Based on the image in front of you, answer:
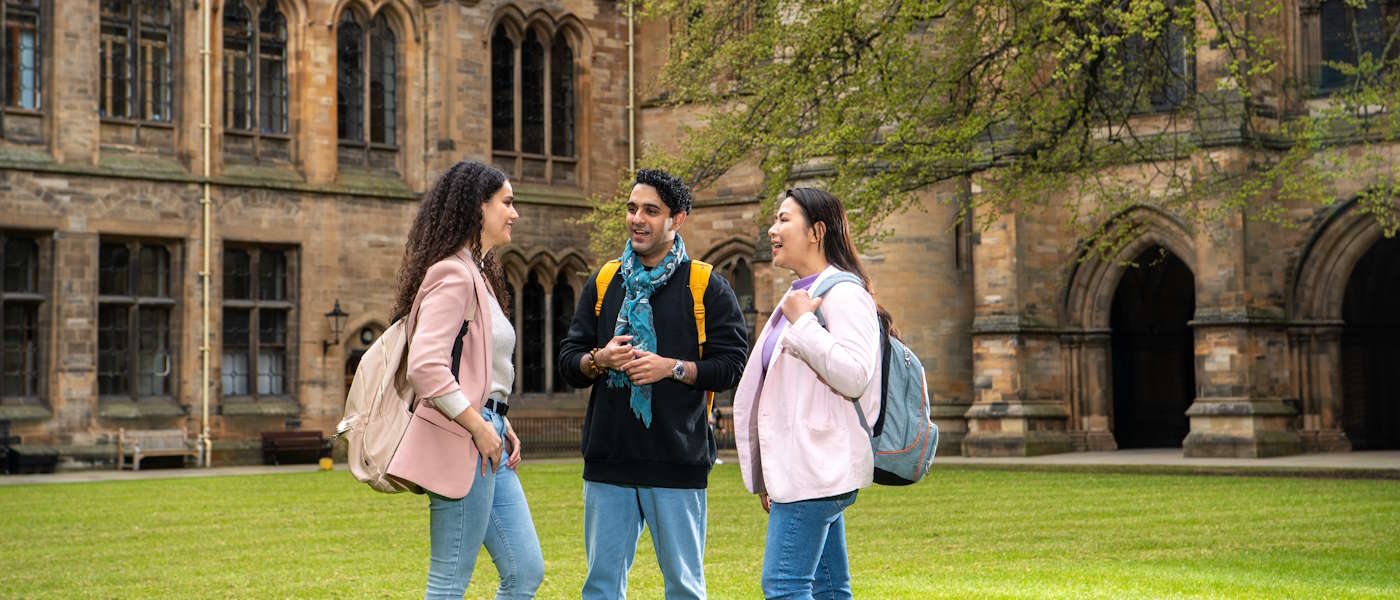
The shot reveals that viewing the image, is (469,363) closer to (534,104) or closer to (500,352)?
(500,352)

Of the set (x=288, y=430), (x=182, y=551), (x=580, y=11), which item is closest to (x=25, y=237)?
(x=288, y=430)

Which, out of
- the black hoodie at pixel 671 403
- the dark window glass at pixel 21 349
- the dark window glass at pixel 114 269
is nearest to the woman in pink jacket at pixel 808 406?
the black hoodie at pixel 671 403

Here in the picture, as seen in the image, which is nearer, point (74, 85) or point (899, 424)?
point (899, 424)

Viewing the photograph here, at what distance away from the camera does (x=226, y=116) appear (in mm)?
28312

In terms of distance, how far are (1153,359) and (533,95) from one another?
11.3 m

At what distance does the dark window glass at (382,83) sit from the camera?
29891 millimetres

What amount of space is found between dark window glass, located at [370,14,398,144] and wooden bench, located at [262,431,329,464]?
17.0 ft

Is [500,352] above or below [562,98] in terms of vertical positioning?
below

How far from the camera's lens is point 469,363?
5.28 meters

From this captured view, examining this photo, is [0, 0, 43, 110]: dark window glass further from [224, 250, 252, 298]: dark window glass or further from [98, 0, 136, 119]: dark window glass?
[224, 250, 252, 298]: dark window glass

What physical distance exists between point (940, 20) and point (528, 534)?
71.8 ft

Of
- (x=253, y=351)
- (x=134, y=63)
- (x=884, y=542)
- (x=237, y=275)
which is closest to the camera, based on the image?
(x=884, y=542)

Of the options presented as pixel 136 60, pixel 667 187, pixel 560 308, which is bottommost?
pixel 667 187

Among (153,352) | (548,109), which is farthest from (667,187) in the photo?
(548,109)
